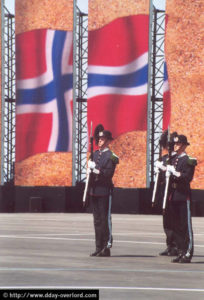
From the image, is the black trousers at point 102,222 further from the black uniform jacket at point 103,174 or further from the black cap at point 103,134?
the black cap at point 103,134

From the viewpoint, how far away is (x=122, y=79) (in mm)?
37312

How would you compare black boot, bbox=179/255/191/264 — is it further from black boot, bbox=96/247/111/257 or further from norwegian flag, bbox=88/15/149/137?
norwegian flag, bbox=88/15/149/137

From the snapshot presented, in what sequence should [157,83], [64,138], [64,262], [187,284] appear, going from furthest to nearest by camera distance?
[157,83], [64,138], [64,262], [187,284]

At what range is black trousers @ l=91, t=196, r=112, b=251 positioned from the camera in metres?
16.4

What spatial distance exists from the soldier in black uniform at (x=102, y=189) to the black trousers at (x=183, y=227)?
5.01 feet

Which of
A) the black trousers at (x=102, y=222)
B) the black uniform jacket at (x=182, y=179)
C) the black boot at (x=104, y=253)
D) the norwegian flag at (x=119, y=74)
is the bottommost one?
the black boot at (x=104, y=253)

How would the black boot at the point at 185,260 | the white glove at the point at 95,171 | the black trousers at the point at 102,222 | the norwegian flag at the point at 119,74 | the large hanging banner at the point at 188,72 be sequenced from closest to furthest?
1. the black boot at the point at 185,260
2. the white glove at the point at 95,171
3. the black trousers at the point at 102,222
4. the large hanging banner at the point at 188,72
5. the norwegian flag at the point at 119,74

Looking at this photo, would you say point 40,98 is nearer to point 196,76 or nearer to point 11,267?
point 196,76

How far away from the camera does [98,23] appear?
3784 cm

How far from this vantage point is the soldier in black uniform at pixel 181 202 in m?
15.2

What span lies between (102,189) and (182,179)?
5.72 ft

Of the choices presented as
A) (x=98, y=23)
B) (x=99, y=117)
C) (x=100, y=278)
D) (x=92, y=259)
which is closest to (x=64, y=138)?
(x=99, y=117)

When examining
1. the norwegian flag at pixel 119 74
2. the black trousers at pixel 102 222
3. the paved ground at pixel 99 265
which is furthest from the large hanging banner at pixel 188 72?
the black trousers at pixel 102 222

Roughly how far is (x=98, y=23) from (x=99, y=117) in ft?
12.6
